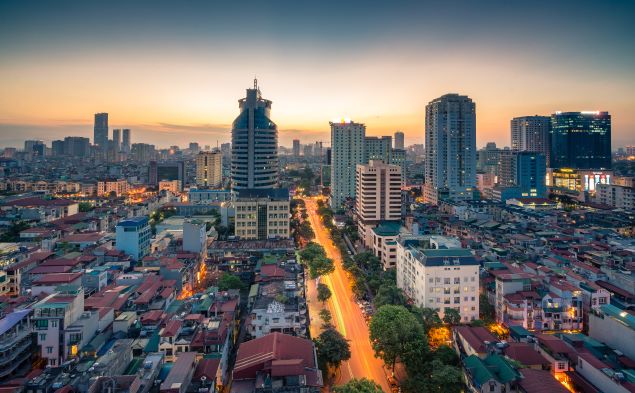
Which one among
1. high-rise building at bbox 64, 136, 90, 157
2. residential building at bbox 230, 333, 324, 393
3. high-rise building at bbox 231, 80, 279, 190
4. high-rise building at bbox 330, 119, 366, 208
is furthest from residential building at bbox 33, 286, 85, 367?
high-rise building at bbox 64, 136, 90, 157

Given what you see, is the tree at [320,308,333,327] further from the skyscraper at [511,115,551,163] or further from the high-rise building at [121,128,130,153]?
the high-rise building at [121,128,130,153]

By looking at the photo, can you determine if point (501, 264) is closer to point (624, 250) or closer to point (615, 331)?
point (615, 331)

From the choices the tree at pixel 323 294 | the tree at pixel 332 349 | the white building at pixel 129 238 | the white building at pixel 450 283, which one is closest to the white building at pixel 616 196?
the white building at pixel 450 283

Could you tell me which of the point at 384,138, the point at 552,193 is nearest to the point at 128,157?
the point at 384,138

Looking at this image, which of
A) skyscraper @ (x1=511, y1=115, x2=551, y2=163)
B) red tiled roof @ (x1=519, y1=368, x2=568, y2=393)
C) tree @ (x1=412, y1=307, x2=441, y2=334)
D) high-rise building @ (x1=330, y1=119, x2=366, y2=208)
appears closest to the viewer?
red tiled roof @ (x1=519, y1=368, x2=568, y2=393)

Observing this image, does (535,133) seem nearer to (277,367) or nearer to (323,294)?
(323,294)

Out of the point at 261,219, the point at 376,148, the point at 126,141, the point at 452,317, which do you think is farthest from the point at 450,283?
the point at 126,141
